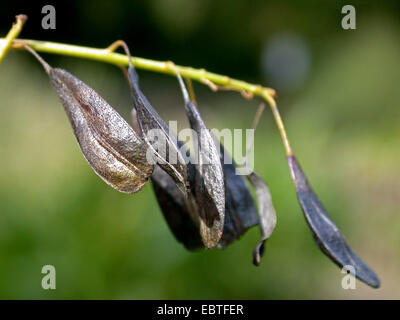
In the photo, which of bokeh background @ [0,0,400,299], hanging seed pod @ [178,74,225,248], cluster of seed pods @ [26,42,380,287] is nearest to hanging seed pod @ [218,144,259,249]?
cluster of seed pods @ [26,42,380,287]

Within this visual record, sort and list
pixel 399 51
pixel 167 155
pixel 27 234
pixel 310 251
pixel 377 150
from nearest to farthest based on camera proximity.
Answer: pixel 167 155, pixel 27 234, pixel 310 251, pixel 377 150, pixel 399 51

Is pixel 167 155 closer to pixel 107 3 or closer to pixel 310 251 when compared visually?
pixel 310 251

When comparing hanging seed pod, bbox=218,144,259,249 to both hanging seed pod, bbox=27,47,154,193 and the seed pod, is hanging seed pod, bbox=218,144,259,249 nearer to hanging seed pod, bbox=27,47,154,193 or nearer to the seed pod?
the seed pod

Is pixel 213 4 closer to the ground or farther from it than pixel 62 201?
farther from it

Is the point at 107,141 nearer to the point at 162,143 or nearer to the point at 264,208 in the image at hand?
the point at 162,143

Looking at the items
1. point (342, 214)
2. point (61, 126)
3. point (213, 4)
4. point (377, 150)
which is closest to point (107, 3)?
point (213, 4)

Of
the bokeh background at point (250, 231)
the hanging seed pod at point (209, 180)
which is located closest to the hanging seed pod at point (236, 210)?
the hanging seed pod at point (209, 180)

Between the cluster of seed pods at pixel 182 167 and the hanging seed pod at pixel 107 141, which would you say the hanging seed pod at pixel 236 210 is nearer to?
the cluster of seed pods at pixel 182 167
